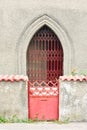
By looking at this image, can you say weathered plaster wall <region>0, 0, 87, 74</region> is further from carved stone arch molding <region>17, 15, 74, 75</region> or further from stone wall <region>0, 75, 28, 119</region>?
stone wall <region>0, 75, 28, 119</region>

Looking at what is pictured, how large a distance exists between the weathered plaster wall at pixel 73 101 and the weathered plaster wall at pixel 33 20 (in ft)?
12.6

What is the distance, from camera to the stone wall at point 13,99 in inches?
332

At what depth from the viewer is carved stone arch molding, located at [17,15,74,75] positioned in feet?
39.8

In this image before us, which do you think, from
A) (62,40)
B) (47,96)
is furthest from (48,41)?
(47,96)

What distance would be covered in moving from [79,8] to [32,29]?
5.52 ft

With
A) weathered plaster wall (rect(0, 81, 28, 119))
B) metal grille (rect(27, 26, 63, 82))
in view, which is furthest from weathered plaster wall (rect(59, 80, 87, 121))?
metal grille (rect(27, 26, 63, 82))

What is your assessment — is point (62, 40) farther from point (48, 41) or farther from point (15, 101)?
point (15, 101)

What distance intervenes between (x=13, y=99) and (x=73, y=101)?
133 centimetres

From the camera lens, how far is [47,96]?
857 centimetres

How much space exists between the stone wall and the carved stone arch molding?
11.9ft
